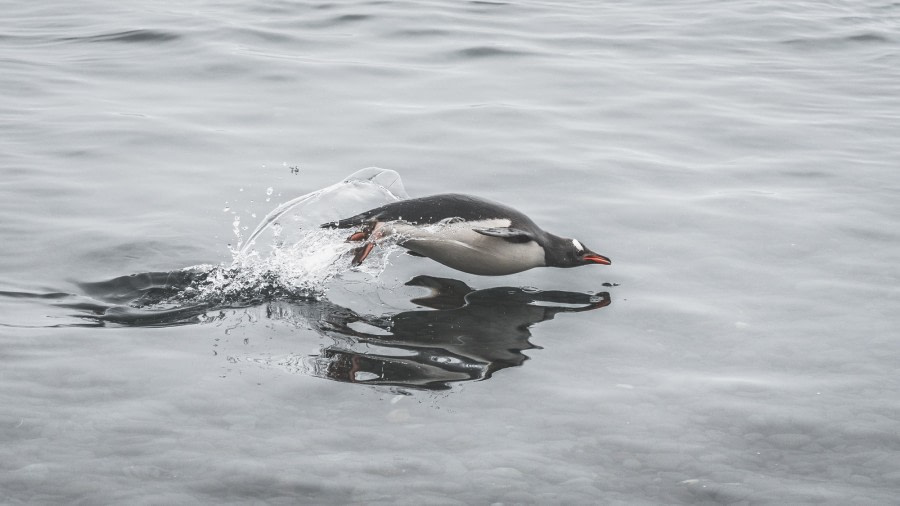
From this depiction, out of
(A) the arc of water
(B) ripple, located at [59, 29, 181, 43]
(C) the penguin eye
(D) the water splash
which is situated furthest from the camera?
(B) ripple, located at [59, 29, 181, 43]

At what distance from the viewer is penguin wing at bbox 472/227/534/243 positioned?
6.11 m

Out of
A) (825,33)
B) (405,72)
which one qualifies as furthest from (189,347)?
(825,33)

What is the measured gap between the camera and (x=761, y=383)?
207 inches

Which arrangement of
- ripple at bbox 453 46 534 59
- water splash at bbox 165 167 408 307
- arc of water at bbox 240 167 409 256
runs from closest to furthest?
water splash at bbox 165 167 408 307 < arc of water at bbox 240 167 409 256 < ripple at bbox 453 46 534 59

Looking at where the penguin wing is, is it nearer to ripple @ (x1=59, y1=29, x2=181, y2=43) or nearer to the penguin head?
the penguin head

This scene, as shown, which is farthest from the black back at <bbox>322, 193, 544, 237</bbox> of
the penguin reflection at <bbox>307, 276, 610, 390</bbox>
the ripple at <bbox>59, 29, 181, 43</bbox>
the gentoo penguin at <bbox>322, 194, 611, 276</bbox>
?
the ripple at <bbox>59, 29, 181, 43</bbox>

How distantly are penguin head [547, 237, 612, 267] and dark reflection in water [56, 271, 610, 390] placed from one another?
0.71ft

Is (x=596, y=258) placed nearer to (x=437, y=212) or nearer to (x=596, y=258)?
(x=596, y=258)

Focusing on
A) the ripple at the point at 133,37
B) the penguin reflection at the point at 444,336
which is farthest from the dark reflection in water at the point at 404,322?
the ripple at the point at 133,37

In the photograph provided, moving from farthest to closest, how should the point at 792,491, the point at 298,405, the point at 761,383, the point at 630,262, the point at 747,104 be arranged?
1. the point at 747,104
2. the point at 630,262
3. the point at 761,383
4. the point at 298,405
5. the point at 792,491

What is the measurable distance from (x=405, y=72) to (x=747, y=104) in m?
3.87

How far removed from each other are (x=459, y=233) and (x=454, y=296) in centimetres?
40

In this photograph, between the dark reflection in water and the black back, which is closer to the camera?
the dark reflection in water

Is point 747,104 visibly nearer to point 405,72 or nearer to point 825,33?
point 405,72
